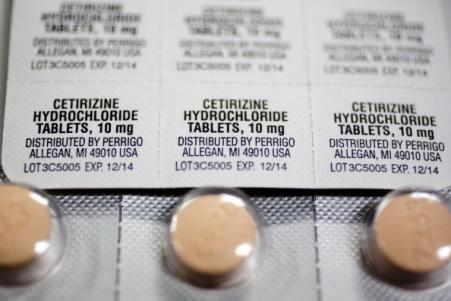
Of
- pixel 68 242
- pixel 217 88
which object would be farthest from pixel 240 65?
pixel 68 242

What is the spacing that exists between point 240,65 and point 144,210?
31 centimetres

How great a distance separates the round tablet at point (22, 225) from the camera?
88cm

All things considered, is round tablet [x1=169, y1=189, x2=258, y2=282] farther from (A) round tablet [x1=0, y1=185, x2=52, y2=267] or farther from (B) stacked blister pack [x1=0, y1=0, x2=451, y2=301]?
(A) round tablet [x1=0, y1=185, x2=52, y2=267]

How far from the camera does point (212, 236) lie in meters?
0.89

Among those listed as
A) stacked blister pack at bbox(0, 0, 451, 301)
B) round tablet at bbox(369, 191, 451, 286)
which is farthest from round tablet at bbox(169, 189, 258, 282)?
round tablet at bbox(369, 191, 451, 286)

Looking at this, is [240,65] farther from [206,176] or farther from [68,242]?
[68,242]

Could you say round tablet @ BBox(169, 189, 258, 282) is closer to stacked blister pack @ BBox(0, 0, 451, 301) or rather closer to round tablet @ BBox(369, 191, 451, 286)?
stacked blister pack @ BBox(0, 0, 451, 301)

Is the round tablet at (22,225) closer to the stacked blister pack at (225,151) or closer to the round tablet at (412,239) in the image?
the stacked blister pack at (225,151)

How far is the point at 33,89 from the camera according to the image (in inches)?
39.6

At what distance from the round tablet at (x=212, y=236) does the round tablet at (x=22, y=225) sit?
0.66 feet

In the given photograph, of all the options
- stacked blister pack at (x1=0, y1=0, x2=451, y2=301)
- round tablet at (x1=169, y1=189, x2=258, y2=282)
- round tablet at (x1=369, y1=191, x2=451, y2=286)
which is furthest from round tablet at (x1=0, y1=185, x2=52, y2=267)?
round tablet at (x1=369, y1=191, x2=451, y2=286)

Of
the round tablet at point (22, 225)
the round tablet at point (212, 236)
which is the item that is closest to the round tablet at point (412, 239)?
the round tablet at point (212, 236)

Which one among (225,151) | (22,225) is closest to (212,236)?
(225,151)

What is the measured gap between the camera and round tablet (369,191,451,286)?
893mm
